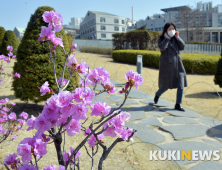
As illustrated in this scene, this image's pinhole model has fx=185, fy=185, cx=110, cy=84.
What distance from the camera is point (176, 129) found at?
9.40 ft

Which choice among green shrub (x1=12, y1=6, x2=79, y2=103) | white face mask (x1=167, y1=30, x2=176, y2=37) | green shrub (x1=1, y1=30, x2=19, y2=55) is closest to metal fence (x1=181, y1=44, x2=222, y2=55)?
white face mask (x1=167, y1=30, x2=176, y2=37)

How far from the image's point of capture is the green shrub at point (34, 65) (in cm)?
334

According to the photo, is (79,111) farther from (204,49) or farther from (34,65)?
(204,49)

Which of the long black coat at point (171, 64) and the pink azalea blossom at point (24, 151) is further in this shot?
the long black coat at point (171, 64)

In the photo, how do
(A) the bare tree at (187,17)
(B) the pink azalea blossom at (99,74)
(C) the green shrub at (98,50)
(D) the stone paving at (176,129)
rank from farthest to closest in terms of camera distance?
(A) the bare tree at (187,17), (C) the green shrub at (98,50), (D) the stone paving at (176,129), (B) the pink azalea blossom at (99,74)

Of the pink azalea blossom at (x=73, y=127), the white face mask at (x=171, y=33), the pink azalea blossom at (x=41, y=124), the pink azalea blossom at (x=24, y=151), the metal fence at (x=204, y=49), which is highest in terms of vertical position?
the metal fence at (x=204, y=49)

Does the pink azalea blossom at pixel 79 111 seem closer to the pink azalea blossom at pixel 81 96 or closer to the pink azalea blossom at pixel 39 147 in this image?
the pink azalea blossom at pixel 81 96

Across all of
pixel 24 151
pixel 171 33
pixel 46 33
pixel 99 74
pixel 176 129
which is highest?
pixel 171 33

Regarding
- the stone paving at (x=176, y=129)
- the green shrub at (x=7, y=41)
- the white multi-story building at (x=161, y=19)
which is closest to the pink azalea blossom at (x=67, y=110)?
the stone paving at (x=176, y=129)

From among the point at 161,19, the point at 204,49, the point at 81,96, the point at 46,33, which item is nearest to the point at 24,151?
the point at 81,96

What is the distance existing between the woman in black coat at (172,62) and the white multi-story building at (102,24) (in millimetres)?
45552

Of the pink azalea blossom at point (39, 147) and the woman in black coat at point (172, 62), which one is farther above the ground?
the woman in black coat at point (172, 62)

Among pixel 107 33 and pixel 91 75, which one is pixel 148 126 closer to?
pixel 91 75

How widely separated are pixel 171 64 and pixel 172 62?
0.04m
